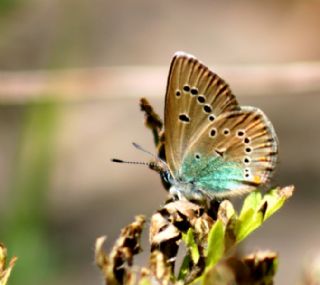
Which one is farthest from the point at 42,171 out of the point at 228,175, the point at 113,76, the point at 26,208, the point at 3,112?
the point at 3,112

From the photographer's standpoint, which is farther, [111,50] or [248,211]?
[111,50]

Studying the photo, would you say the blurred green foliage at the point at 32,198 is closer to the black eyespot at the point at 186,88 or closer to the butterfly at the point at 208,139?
the butterfly at the point at 208,139

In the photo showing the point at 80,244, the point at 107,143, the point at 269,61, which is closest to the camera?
the point at 80,244

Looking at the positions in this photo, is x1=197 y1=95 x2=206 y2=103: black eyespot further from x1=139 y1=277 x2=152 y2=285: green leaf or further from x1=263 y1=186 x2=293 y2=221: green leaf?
x1=139 y1=277 x2=152 y2=285: green leaf

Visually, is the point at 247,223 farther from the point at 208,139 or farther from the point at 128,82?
the point at 128,82

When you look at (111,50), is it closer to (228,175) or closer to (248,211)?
(228,175)

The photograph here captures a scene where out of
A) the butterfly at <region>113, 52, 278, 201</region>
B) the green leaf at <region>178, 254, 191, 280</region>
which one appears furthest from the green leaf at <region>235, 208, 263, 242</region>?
the butterfly at <region>113, 52, 278, 201</region>
